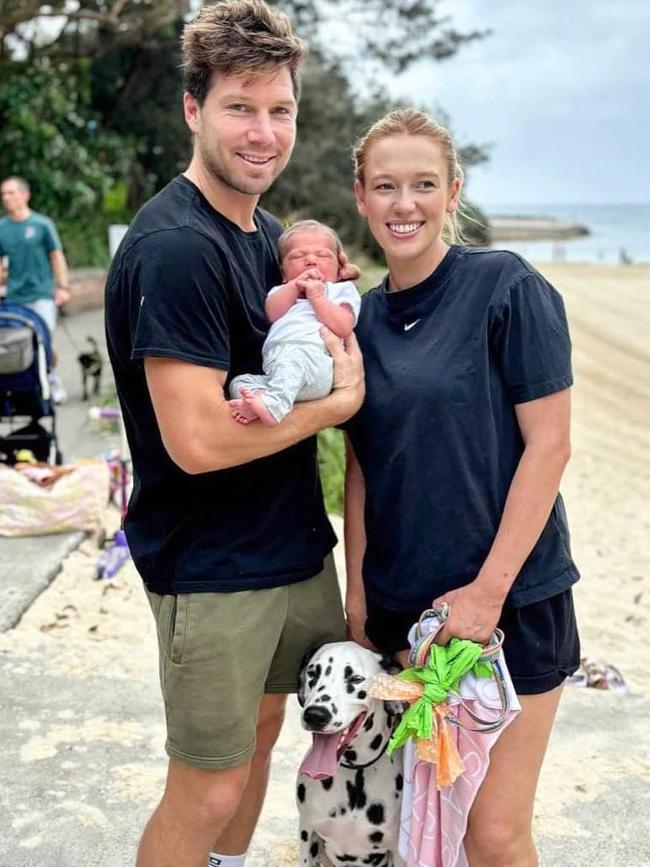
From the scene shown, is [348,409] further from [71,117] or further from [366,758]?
[71,117]

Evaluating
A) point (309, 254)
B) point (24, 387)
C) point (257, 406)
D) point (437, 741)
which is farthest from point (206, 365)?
point (24, 387)

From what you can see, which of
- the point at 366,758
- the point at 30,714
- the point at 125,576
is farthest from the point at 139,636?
the point at 366,758

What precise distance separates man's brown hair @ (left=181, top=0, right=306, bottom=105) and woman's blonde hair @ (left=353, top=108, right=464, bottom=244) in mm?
269

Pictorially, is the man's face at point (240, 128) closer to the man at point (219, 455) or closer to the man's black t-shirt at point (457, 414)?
the man at point (219, 455)

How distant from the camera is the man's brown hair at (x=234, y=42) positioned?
227 centimetres

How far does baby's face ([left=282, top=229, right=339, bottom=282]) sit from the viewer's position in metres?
2.51

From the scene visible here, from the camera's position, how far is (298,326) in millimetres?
2340

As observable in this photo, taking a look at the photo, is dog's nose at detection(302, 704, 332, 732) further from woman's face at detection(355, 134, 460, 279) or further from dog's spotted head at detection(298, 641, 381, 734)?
woman's face at detection(355, 134, 460, 279)

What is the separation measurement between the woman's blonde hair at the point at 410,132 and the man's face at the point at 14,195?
7.23m

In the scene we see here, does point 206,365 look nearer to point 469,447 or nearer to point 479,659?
point 469,447

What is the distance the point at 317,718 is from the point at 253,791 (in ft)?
1.72

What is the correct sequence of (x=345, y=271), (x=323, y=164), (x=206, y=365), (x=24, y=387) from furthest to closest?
(x=323, y=164), (x=24, y=387), (x=345, y=271), (x=206, y=365)

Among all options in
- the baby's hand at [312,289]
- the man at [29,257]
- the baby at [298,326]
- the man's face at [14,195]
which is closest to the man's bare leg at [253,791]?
the baby at [298,326]

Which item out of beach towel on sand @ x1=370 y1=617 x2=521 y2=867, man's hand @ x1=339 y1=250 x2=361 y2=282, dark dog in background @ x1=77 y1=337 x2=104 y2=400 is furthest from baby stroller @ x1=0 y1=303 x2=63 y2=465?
beach towel on sand @ x1=370 y1=617 x2=521 y2=867
